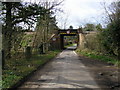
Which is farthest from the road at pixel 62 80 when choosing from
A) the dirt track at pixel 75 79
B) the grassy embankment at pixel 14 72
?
the grassy embankment at pixel 14 72

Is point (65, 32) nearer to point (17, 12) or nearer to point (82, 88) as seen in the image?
point (17, 12)

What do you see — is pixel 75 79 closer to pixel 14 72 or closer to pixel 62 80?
pixel 62 80

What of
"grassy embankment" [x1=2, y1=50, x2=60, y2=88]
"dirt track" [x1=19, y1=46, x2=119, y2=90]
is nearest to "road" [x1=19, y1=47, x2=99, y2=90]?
"dirt track" [x1=19, y1=46, x2=119, y2=90]

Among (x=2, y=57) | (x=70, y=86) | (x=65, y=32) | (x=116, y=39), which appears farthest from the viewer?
(x=65, y=32)

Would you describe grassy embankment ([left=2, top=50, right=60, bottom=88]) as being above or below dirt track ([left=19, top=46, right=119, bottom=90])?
above

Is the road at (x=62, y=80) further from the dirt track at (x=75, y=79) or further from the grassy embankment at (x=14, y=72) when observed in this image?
the grassy embankment at (x=14, y=72)

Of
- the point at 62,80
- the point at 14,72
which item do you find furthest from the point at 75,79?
the point at 14,72

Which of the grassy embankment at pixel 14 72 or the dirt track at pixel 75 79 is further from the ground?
the grassy embankment at pixel 14 72

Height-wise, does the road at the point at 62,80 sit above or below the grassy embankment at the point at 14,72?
below

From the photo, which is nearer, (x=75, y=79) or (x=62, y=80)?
(x=62, y=80)

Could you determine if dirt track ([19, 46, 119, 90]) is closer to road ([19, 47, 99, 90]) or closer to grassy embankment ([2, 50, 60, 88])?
road ([19, 47, 99, 90])

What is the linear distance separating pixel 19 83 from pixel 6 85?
→ 912 millimetres

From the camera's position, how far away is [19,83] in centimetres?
768

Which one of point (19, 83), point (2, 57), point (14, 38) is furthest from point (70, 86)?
point (14, 38)
